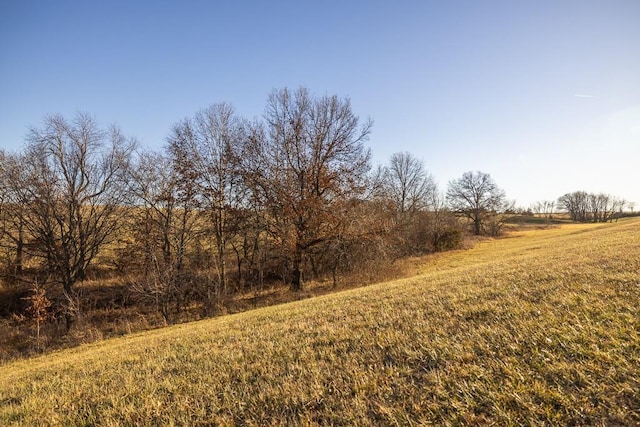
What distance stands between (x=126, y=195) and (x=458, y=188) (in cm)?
5848

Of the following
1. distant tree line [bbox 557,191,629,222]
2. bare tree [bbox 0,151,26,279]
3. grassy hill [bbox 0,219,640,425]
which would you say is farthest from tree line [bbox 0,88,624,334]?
distant tree line [bbox 557,191,629,222]

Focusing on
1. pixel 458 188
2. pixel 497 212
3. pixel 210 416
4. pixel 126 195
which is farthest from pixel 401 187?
pixel 210 416

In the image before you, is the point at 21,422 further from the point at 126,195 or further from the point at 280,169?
the point at 126,195

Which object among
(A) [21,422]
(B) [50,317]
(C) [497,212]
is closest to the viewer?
(A) [21,422]

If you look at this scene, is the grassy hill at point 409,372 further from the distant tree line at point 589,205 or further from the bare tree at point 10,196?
the distant tree line at point 589,205

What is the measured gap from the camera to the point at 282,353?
4836mm

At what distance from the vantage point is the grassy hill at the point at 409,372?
260cm

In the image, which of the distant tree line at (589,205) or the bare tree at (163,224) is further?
the distant tree line at (589,205)

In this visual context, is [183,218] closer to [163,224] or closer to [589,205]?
[163,224]

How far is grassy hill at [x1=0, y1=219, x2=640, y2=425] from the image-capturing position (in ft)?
8.54

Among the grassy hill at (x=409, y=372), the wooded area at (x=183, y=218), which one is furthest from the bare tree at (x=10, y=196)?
the grassy hill at (x=409, y=372)

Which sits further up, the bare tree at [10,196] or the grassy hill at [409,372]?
the bare tree at [10,196]

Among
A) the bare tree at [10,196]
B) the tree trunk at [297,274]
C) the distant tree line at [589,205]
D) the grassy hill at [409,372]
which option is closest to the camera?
the grassy hill at [409,372]

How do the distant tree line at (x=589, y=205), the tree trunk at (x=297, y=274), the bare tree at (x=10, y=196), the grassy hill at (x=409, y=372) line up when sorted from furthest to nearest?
1. the distant tree line at (x=589, y=205)
2. the tree trunk at (x=297, y=274)
3. the bare tree at (x=10, y=196)
4. the grassy hill at (x=409, y=372)
